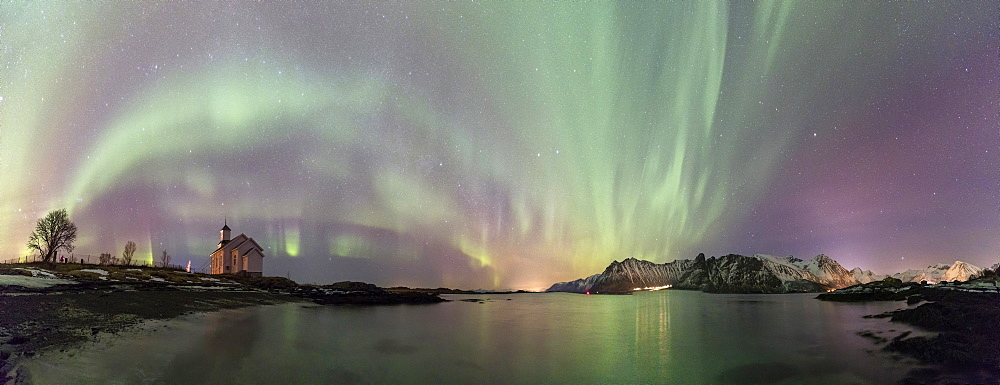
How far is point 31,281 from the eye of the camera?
39.1 meters

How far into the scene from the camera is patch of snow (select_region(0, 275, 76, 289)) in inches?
1422

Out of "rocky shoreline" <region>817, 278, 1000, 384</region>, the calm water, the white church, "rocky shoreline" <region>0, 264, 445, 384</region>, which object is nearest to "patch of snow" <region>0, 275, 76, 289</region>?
"rocky shoreline" <region>0, 264, 445, 384</region>

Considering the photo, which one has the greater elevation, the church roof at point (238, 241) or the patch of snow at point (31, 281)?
the church roof at point (238, 241)

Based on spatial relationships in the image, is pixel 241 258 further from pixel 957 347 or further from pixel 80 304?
pixel 957 347

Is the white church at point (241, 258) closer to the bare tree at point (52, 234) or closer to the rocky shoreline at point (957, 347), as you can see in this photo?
the bare tree at point (52, 234)

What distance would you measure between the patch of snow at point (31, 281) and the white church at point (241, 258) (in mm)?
40070

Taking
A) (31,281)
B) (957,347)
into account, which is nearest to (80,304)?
(31,281)

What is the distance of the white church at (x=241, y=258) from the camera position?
82.8 metres

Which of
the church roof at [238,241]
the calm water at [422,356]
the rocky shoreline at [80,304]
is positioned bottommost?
the calm water at [422,356]

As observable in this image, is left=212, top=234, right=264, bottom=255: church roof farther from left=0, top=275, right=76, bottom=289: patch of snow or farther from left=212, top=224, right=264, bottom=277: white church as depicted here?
left=0, top=275, right=76, bottom=289: patch of snow

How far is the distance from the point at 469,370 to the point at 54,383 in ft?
61.3

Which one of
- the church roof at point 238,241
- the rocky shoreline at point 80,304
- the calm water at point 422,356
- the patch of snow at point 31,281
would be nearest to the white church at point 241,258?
the church roof at point 238,241

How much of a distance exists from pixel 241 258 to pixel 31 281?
44939 millimetres

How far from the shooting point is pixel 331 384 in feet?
66.5
